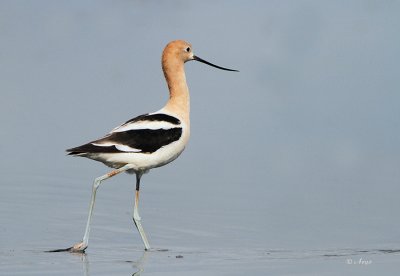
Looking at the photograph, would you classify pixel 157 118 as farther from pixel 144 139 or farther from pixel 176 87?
pixel 176 87

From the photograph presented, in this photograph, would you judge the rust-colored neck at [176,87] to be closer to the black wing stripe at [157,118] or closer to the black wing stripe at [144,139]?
the black wing stripe at [157,118]

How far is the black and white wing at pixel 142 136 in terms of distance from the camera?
11.1 m

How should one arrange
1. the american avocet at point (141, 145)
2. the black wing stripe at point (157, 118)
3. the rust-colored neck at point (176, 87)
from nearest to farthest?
the american avocet at point (141, 145)
the black wing stripe at point (157, 118)
the rust-colored neck at point (176, 87)

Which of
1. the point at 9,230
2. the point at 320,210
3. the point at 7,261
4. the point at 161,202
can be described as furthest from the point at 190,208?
the point at 7,261

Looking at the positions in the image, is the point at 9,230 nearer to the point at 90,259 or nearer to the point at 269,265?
the point at 90,259

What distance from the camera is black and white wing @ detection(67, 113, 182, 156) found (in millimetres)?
11141

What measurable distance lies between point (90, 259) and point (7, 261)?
28.0 inches

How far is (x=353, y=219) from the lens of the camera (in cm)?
1271

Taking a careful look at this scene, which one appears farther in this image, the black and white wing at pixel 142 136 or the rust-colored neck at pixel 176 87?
the rust-colored neck at pixel 176 87

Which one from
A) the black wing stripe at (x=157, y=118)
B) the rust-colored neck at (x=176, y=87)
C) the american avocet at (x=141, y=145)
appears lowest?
the american avocet at (x=141, y=145)

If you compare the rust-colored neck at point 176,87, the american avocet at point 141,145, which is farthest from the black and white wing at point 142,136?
the rust-colored neck at point 176,87

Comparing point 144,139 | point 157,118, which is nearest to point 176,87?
point 157,118

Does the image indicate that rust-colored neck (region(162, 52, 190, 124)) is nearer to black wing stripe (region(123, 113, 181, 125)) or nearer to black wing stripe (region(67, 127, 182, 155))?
black wing stripe (region(123, 113, 181, 125))

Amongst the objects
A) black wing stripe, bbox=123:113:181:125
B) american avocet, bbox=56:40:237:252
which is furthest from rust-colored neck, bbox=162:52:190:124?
black wing stripe, bbox=123:113:181:125
